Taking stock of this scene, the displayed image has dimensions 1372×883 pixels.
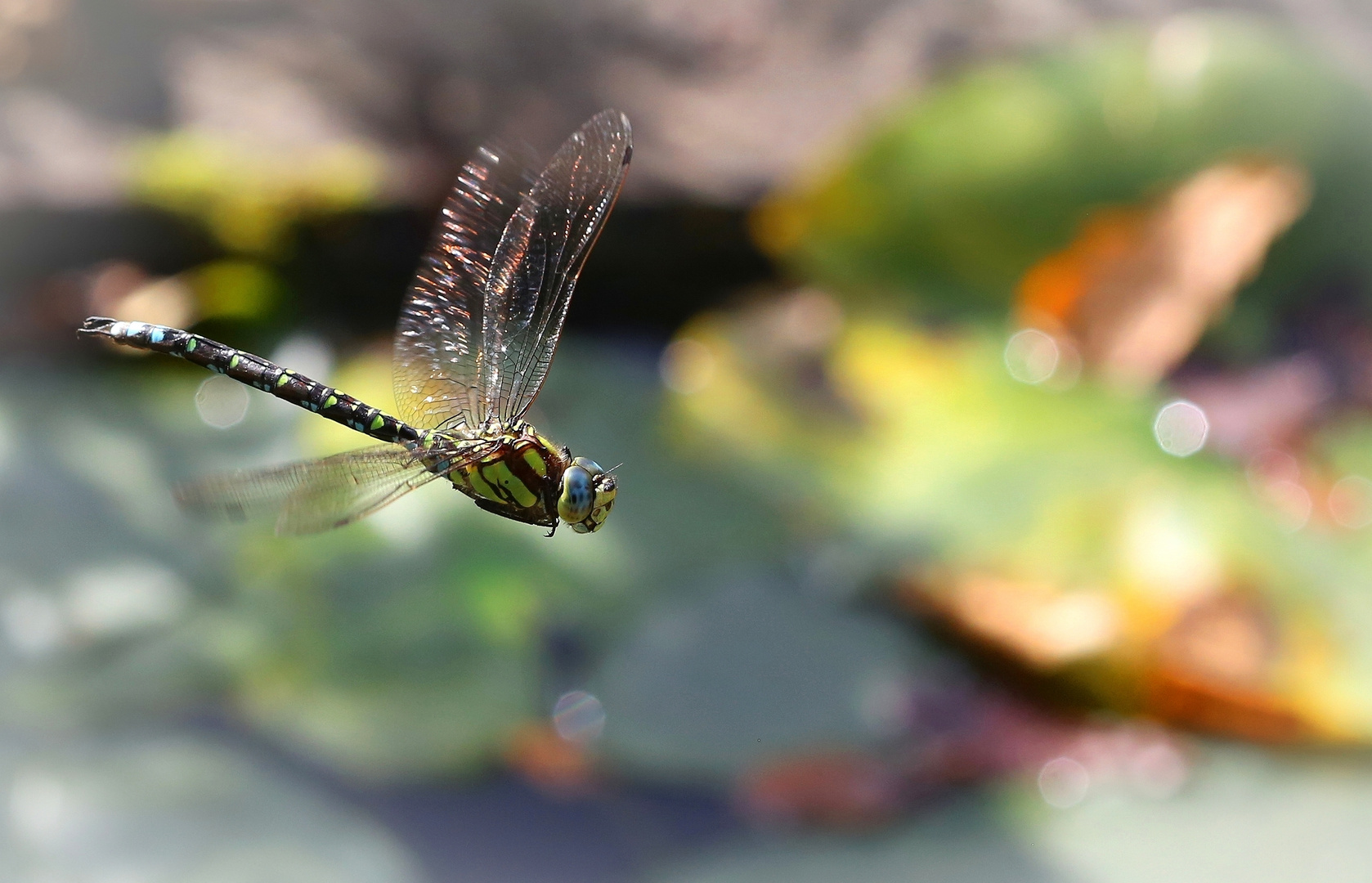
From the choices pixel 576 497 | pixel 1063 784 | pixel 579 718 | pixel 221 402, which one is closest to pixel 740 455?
pixel 579 718

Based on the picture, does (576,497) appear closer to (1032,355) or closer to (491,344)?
→ (491,344)

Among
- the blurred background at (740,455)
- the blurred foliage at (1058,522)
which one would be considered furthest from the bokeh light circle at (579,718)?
the blurred foliage at (1058,522)

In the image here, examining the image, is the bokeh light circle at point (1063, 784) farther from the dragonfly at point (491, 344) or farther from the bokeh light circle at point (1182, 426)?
the dragonfly at point (491, 344)

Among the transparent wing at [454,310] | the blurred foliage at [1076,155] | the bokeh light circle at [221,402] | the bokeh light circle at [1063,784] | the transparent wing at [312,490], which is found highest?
the blurred foliage at [1076,155]

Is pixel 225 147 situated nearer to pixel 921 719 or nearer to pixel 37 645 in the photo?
pixel 37 645

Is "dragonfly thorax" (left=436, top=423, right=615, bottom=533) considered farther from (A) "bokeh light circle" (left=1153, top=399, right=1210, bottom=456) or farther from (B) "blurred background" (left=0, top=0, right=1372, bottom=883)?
(A) "bokeh light circle" (left=1153, top=399, right=1210, bottom=456)

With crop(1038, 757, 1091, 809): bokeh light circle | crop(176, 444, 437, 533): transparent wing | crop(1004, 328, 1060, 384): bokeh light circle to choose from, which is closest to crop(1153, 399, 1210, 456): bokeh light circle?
crop(1004, 328, 1060, 384): bokeh light circle
